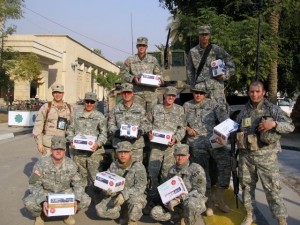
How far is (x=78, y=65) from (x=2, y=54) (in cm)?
2873

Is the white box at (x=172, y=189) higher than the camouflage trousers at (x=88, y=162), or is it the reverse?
the camouflage trousers at (x=88, y=162)

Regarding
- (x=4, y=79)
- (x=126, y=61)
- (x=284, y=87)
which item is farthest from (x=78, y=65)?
(x=126, y=61)

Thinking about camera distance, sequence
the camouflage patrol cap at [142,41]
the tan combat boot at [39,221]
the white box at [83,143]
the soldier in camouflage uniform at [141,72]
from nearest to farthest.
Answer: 1. the tan combat boot at [39,221]
2. the white box at [83,143]
3. the camouflage patrol cap at [142,41]
4. the soldier in camouflage uniform at [141,72]

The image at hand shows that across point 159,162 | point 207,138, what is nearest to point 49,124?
point 159,162

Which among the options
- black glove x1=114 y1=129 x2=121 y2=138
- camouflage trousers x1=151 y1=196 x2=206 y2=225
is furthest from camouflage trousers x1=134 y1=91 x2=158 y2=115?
camouflage trousers x1=151 y1=196 x2=206 y2=225

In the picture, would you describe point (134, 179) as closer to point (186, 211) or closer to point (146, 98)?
point (186, 211)

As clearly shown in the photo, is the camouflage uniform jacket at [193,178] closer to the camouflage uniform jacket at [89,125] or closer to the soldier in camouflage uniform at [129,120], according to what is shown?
the soldier in camouflage uniform at [129,120]

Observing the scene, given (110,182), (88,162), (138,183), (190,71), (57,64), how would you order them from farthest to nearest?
(57,64)
(190,71)
(88,162)
(138,183)
(110,182)

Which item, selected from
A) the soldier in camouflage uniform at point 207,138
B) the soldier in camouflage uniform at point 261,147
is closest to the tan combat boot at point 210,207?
the soldier in camouflage uniform at point 207,138

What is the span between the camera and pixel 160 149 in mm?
6500

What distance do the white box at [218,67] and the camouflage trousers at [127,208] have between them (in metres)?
2.41

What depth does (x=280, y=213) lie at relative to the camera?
5.31 meters

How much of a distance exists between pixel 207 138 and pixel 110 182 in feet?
5.27

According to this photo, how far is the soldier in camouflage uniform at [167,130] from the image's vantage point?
641 centimetres
